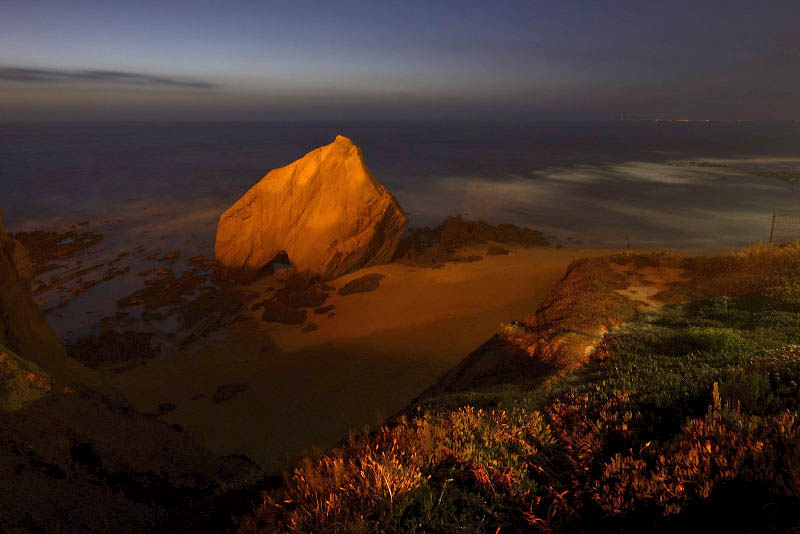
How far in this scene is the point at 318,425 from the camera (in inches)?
358

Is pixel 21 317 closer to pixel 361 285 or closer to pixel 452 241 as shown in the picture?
pixel 361 285

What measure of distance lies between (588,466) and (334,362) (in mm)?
9513

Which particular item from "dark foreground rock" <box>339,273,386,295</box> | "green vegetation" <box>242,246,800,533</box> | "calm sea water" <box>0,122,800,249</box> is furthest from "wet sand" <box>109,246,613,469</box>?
"calm sea water" <box>0,122,800,249</box>

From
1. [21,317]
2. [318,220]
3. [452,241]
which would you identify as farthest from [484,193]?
[21,317]

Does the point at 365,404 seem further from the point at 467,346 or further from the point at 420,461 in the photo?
the point at 420,461

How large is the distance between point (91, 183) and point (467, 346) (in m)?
52.5

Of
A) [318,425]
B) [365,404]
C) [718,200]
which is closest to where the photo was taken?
[318,425]

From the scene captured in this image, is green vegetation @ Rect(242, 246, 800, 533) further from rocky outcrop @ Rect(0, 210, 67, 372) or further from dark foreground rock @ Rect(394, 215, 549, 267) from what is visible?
dark foreground rock @ Rect(394, 215, 549, 267)

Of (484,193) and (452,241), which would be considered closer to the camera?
(452,241)

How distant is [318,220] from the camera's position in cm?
1880

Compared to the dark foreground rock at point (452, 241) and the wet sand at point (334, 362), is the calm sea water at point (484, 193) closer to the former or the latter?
the dark foreground rock at point (452, 241)

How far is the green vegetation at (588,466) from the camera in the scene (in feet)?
8.51

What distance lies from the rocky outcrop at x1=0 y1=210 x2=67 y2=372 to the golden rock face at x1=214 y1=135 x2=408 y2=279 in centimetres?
1013

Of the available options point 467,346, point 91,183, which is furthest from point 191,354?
point 91,183
